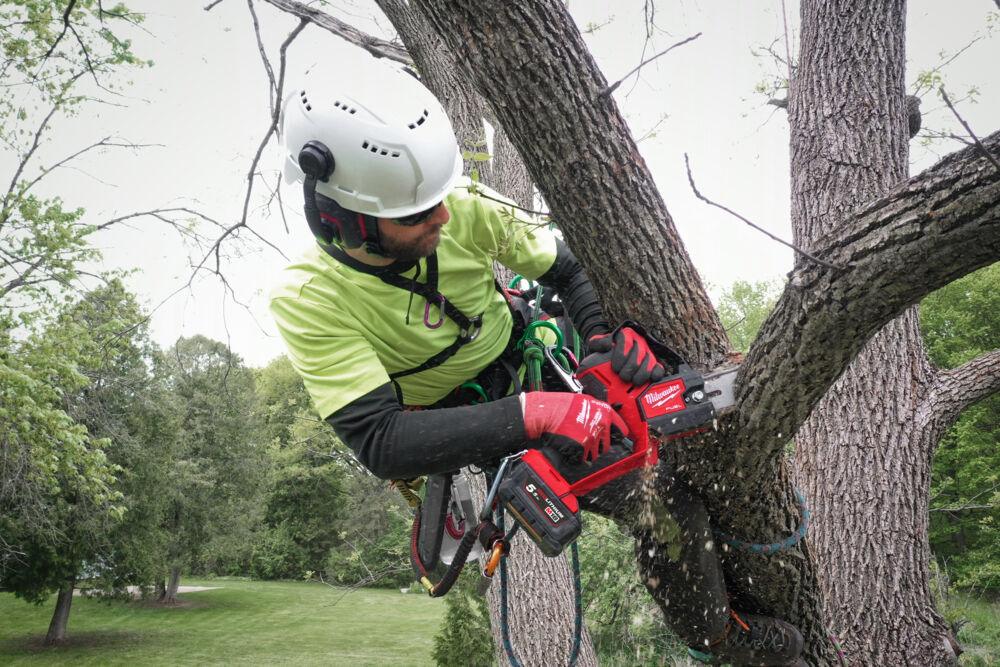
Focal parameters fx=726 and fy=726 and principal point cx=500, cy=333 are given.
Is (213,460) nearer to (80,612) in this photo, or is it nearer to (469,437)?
(80,612)

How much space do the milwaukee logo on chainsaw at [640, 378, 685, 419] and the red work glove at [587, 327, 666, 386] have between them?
0.14 feet

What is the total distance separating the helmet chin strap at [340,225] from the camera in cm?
231

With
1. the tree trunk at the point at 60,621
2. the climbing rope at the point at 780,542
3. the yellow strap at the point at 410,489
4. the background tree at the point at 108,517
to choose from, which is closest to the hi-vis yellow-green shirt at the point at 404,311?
the yellow strap at the point at 410,489

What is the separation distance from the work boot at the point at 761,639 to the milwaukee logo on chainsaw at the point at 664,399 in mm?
1227

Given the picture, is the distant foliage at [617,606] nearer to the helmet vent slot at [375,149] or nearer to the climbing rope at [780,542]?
the climbing rope at [780,542]

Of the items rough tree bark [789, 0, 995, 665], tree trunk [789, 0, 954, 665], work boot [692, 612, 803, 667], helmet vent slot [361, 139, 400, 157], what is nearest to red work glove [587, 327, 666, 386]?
helmet vent slot [361, 139, 400, 157]

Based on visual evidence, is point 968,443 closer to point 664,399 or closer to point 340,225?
point 664,399

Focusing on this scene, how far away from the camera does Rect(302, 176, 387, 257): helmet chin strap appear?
2311 millimetres

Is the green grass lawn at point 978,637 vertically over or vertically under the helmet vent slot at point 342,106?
under

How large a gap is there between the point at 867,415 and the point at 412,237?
2.68m

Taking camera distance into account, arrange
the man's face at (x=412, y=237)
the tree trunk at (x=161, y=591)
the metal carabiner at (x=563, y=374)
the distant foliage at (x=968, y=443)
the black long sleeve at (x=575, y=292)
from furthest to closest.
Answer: the tree trunk at (x=161, y=591), the distant foliage at (x=968, y=443), the black long sleeve at (x=575, y=292), the metal carabiner at (x=563, y=374), the man's face at (x=412, y=237)

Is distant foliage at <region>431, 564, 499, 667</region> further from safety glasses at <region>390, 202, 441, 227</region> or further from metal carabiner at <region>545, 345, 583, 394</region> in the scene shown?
safety glasses at <region>390, 202, 441, 227</region>

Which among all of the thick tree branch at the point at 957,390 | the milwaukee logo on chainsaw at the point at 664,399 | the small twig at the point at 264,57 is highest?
the small twig at the point at 264,57

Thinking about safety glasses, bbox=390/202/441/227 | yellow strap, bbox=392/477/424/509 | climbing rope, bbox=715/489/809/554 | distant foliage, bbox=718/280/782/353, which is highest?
distant foliage, bbox=718/280/782/353
